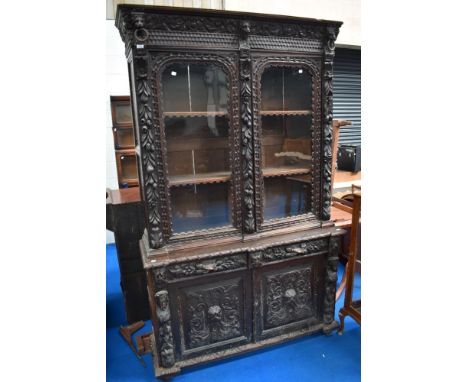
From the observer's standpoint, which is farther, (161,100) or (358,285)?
(358,285)

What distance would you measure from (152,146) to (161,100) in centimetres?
25

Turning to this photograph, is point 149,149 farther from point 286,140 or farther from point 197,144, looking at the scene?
point 286,140

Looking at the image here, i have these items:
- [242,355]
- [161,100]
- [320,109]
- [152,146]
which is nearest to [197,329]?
[242,355]

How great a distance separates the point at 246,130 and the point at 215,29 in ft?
1.83

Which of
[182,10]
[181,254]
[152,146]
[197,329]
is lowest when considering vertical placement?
[197,329]

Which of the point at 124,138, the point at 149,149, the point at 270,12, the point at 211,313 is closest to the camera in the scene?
the point at 149,149

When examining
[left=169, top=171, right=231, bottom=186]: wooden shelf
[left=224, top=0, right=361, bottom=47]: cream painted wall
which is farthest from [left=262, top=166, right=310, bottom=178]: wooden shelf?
[left=224, top=0, right=361, bottom=47]: cream painted wall

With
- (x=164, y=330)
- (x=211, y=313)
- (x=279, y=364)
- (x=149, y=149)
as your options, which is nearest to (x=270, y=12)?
(x=149, y=149)

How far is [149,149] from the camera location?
166cm

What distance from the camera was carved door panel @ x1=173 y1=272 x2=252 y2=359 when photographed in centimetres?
188

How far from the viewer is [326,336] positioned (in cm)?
224

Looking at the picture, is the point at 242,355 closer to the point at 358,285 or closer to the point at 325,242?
the point at 325,242

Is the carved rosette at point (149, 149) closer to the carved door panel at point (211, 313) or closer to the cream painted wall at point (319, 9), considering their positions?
the carved door panel at point (211, 313)
